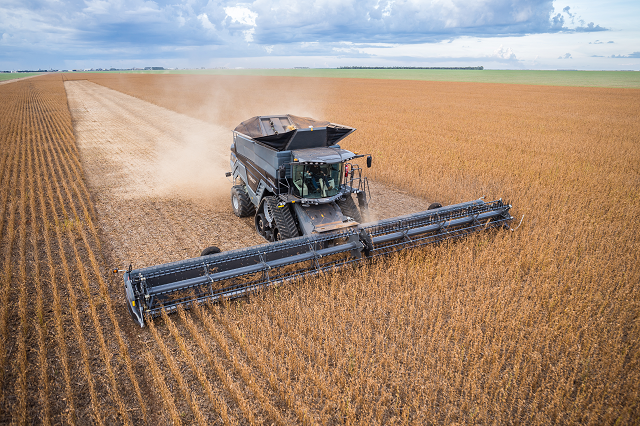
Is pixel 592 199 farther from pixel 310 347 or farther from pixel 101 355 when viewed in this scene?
pixel 101 355

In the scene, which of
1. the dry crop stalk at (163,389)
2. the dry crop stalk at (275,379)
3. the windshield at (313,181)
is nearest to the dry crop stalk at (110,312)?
the dry crop stalk at (163,389)

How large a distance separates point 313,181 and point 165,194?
620cm

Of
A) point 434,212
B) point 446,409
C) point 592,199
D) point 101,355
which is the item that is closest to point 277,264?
point 101,355

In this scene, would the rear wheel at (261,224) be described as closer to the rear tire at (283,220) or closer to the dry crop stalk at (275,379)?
the rear tire at (283,220)

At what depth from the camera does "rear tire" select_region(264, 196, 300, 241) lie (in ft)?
23.5

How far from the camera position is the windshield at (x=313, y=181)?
733cm

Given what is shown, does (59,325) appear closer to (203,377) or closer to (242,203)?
(203,377)

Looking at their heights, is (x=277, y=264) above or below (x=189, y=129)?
below

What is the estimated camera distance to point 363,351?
4.97 meters

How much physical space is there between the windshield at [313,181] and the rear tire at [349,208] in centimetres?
49

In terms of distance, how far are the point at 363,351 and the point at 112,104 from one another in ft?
126

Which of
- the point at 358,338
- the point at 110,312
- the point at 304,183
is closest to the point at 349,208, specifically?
the point at 304,183

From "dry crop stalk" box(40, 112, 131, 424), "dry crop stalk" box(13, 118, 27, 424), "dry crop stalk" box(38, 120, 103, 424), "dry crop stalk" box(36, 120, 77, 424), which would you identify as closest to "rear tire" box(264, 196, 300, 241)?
"dry crop stalk" box(40, 112, 131, 424)

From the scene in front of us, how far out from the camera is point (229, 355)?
191 inches
